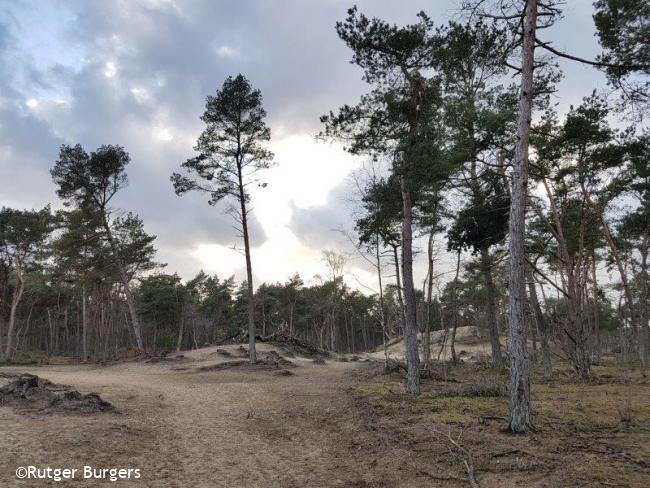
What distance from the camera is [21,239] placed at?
31.8m

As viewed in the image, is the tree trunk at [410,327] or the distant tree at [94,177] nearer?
the tree trunk at [410,327]

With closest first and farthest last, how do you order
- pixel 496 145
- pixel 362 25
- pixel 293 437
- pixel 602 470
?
pixel 602 470
pixel 293 437
pixel 496 145
pixel 362 25

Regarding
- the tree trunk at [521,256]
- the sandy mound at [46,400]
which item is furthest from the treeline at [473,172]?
the sandy mound at [46,400]

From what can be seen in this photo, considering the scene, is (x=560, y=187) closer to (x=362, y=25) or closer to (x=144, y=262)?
(x=362, y=25)

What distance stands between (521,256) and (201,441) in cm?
664

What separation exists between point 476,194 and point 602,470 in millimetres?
10981

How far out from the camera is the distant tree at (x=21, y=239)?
1232 inches

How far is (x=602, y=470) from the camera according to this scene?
15.9ft

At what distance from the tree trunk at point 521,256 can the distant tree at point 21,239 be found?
117 feet

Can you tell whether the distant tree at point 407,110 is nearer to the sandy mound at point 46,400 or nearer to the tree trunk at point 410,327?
the tree trunk at point 410,327

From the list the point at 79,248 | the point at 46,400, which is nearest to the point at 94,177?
the point at 79,248

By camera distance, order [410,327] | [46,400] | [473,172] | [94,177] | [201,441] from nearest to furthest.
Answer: [201,441]
[46,400]
[410,327]
[473,172]
[94,177]

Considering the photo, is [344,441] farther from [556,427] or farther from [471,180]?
[471,180]

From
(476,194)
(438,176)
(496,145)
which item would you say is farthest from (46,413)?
(476,194)
